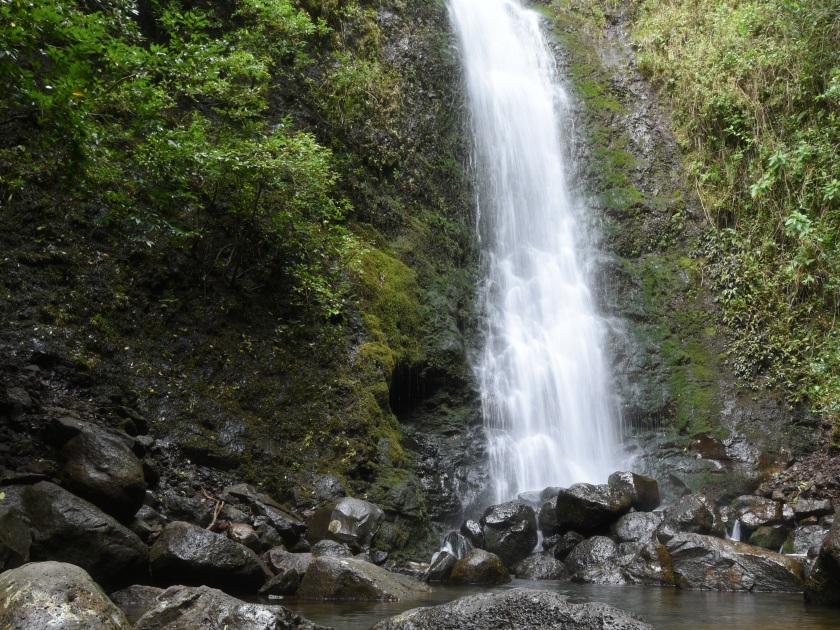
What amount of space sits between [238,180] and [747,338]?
10598 mm

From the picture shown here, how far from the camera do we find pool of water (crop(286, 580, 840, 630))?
17.5ft

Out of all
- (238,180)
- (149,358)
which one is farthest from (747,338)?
(149,358)

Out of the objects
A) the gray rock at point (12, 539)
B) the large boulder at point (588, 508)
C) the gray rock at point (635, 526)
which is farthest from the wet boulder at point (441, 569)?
the gray rock at point (12, 539)

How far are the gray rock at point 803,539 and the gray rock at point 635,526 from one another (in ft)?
6.08

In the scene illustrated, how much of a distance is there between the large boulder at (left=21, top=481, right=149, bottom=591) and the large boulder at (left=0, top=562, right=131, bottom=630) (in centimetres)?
173

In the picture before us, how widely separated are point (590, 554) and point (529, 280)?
7256mm

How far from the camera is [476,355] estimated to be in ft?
42.0

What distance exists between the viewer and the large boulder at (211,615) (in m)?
3.92

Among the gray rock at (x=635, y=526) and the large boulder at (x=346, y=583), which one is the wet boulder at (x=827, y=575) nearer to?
the gray rock at (x=635, y=526)

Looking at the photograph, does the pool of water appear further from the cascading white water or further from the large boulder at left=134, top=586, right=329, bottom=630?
the cascading white water

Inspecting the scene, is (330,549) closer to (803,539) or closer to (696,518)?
(696,518)

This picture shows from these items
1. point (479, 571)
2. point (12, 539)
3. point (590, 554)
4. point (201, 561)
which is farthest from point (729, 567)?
point (12, 539)

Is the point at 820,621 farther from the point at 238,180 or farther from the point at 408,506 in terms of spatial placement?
the point at 238,180

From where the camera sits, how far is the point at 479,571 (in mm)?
7754
